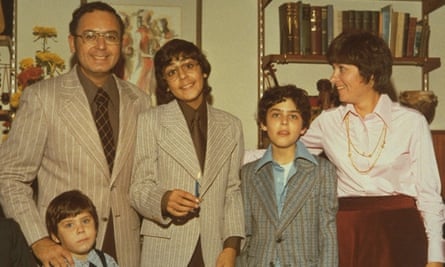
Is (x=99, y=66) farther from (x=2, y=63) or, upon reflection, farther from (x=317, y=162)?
(x=2, y=63)

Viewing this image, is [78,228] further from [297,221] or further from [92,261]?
[297,221]

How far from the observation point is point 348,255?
237cm

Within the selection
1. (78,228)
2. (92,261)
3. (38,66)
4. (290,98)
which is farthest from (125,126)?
(38,66)

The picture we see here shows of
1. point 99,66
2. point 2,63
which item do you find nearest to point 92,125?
point 99,66

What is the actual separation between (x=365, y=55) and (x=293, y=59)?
3.90 ft

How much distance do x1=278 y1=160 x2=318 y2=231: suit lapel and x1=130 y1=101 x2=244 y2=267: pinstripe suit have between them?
6.9 inches

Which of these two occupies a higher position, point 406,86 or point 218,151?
point 406,86

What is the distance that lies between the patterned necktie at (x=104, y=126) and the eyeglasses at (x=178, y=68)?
0.27m

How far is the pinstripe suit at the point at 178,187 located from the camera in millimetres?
2342

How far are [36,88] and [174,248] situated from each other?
2.63 feet

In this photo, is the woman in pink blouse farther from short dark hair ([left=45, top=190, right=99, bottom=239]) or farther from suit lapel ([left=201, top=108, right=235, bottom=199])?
short dark hair ([left=45, top=190, right=99, bottom=239])

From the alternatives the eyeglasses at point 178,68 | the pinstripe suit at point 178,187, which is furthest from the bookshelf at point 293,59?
the pinstripe suit at point 178,187

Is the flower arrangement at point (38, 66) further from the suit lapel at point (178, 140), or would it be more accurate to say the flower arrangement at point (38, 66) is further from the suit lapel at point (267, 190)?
the suit lapel at point (267, 190)

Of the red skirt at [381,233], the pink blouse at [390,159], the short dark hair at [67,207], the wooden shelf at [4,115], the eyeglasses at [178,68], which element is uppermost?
the eyeglasses at [178,68]
